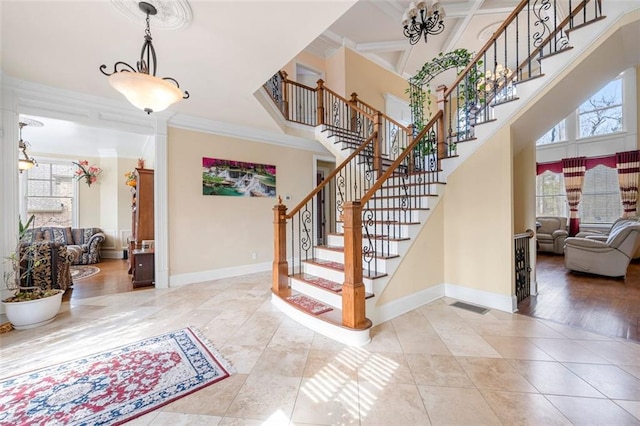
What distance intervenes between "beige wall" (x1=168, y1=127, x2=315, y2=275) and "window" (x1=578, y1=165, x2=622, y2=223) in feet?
27.0

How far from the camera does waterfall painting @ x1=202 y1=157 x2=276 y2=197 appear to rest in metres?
4.48

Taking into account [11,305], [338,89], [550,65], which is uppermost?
[338,89]

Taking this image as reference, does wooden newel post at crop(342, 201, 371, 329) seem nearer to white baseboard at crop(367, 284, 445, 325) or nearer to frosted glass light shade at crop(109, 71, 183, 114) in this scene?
white baseboard at crop(367, 284, 445, 325)

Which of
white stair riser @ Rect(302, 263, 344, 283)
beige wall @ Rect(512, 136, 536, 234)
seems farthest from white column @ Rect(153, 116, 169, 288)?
beige wall @ Rect(512, 136, 536, 234)

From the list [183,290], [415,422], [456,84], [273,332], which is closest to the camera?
[415,422]

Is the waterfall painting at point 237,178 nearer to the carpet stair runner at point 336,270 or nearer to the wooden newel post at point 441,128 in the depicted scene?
the carpet stair runner at point 336,270

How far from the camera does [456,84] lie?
3350mm

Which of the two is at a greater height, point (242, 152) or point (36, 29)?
point (36, 29)

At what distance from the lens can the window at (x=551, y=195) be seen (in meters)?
7.58

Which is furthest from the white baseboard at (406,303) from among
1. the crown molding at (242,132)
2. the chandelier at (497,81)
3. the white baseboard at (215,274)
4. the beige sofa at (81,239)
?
the beige sofa at (81,239)

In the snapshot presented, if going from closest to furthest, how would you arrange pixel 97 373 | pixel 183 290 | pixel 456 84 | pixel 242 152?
1. pixel 97 373
2. pixel 456 84
3. pixel 183 290
4. pixel 242 152

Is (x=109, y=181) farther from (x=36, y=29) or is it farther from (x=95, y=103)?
(x=36, y=29)

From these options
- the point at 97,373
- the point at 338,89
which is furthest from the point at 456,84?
the point at 97,373

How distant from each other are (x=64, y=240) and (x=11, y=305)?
5071 millimetres
